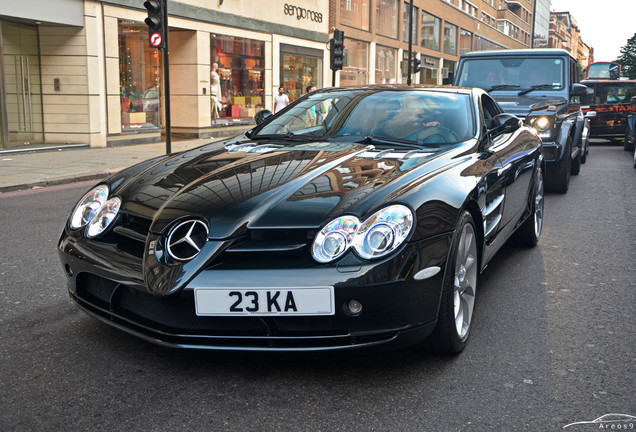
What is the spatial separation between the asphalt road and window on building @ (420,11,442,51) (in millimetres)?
36758

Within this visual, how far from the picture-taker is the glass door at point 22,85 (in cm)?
1510

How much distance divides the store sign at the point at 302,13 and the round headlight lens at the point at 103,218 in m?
21.8

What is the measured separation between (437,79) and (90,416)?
41.6 metres

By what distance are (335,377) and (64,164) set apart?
35.3ft

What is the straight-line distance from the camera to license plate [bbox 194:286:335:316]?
8.59 ft

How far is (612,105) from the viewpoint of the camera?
1862 centimetres

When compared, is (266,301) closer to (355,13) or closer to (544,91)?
(544,91)

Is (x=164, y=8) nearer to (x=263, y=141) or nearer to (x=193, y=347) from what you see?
(x=263, y=141)

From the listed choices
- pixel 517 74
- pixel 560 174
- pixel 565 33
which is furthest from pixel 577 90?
pixel 565 33

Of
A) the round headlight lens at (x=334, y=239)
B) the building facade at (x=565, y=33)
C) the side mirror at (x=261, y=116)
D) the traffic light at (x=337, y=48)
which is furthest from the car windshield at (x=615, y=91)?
the building facade at (x=565, y=33)

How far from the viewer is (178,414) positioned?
8.42 ft

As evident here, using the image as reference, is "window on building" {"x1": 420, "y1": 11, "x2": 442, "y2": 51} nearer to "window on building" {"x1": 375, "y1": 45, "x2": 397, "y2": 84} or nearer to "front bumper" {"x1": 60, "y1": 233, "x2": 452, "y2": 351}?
"window on building" {"x1": 375, "y1": 45, "x2": 397, "y2": 84}

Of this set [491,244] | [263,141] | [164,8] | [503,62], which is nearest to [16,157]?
[164,8]

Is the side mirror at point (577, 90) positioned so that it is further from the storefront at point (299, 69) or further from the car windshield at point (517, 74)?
the storefront at point (299, 69)
